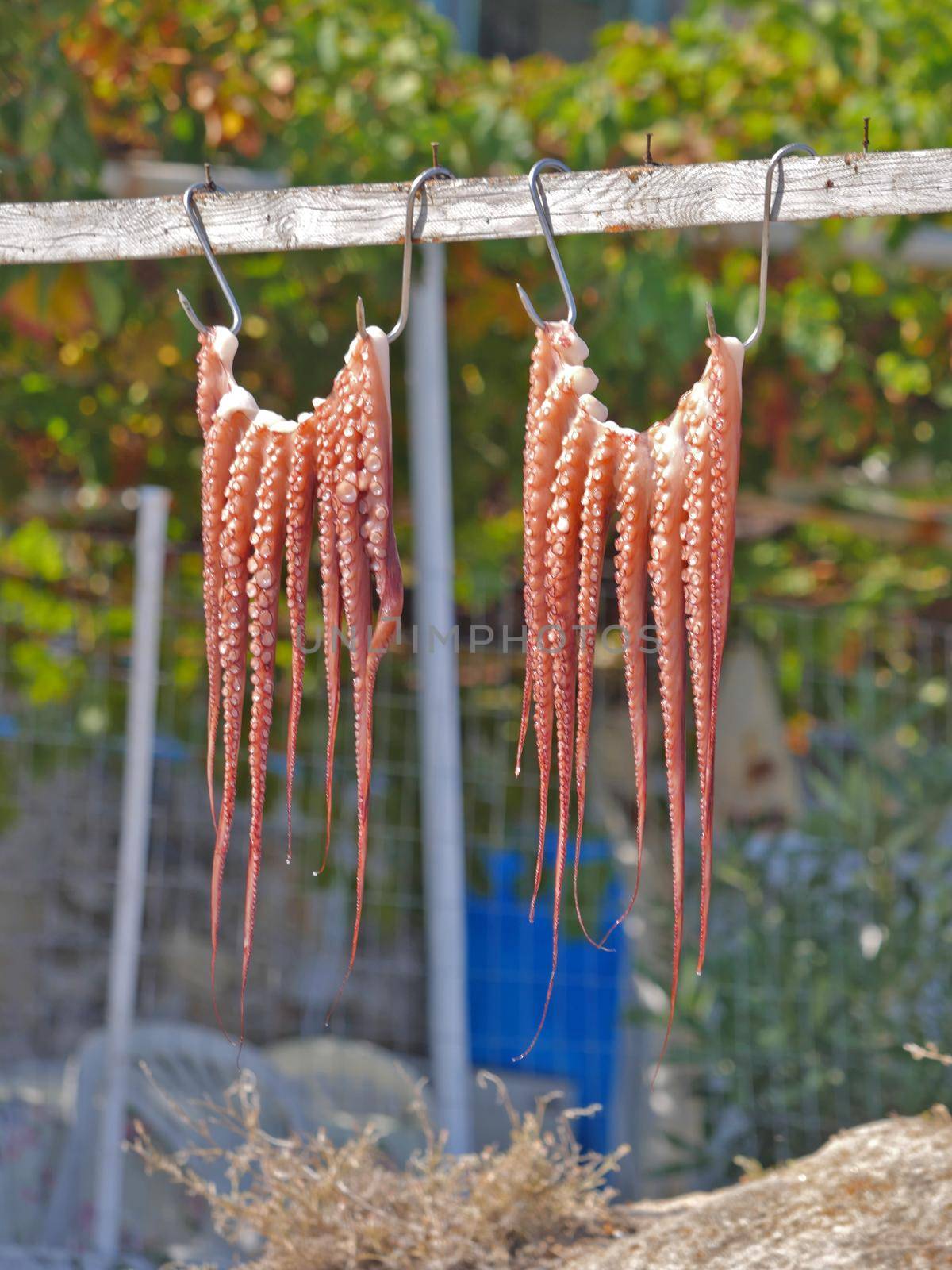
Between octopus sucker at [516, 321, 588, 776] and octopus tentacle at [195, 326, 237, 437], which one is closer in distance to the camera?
octopus sucker at [516, 321, 588, 776]

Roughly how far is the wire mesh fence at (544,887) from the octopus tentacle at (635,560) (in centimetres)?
249

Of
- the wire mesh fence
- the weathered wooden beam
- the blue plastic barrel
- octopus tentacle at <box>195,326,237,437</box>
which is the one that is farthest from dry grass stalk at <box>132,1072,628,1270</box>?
the blue plastic barrel

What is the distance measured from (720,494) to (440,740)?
2104mm

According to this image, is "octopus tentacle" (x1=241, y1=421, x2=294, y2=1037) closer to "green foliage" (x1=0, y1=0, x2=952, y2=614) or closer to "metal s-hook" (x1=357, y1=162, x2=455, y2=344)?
"metal s-hook" (x1=357, y1=162, x2=455, y2=344)

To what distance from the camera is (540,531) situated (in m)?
2.18

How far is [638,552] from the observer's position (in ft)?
6.93

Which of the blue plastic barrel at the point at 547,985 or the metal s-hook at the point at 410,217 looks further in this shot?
the blue plastic barrel at the point at 547,985

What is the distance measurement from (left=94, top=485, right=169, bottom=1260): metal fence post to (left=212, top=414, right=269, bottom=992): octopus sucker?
5.90ft

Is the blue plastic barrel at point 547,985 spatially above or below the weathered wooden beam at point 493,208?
below

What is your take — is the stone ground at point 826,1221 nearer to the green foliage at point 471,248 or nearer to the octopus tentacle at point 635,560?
the octopus tentacle at point 635,560

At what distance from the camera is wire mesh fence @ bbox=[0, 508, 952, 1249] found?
4465 mm

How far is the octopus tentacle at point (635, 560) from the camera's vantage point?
2.07m

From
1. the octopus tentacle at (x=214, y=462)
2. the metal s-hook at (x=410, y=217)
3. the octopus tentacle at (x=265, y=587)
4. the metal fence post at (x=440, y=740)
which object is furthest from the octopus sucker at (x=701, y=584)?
the metal fence post at (x=440, y=740)

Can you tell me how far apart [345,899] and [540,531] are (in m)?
3.24
